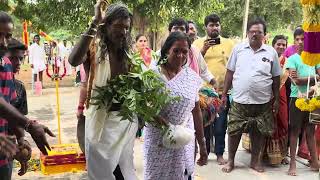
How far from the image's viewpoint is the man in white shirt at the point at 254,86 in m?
5.48

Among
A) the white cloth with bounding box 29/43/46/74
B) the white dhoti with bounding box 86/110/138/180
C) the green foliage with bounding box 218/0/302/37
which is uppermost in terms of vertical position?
the green foliage with bounding box 218/0/302/37

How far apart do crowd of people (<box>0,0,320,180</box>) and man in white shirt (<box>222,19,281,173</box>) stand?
0.01m

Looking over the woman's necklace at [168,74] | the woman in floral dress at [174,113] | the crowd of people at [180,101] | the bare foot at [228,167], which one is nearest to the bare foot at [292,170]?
the crowd of people at [180,101]

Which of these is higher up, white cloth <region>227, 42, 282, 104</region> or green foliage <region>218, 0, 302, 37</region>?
green foliage <region>218, 0, 302, 37</region>

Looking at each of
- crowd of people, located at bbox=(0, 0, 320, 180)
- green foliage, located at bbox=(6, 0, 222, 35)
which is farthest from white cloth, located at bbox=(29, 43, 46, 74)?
crowd of people, located at bbox=(0, 0, 320, 180)

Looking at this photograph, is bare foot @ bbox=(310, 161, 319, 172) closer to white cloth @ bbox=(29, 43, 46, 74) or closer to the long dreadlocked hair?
the long dreadlocked hair

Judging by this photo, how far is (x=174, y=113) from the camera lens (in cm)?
356

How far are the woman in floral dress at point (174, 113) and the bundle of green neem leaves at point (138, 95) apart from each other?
4.2 inches

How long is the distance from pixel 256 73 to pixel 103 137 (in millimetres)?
2642

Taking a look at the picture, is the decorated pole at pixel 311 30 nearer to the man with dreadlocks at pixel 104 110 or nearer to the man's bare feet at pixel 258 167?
the man's bare feet at pixel 258 167

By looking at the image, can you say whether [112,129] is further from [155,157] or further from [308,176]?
[308,176]

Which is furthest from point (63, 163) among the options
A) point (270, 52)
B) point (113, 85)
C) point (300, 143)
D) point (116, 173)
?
point (300, 143)

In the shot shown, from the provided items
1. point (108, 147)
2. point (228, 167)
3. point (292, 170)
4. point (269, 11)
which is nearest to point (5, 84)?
point (108, 147)

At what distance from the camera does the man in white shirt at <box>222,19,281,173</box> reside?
5.48 metres
